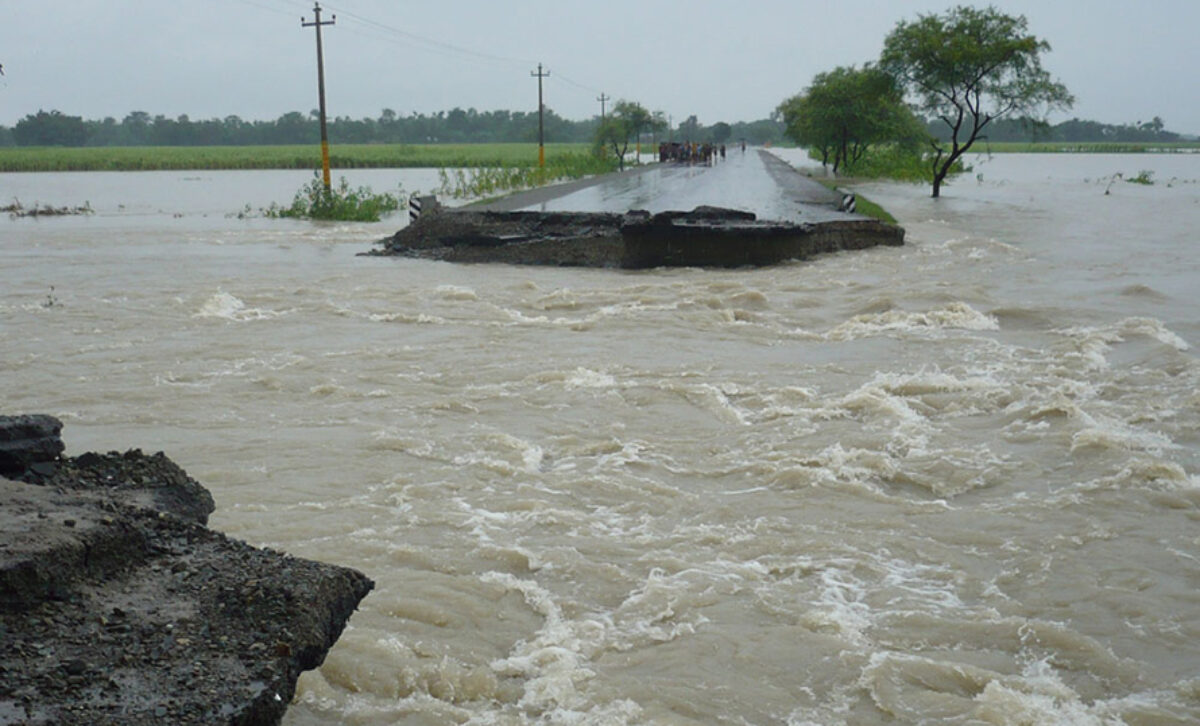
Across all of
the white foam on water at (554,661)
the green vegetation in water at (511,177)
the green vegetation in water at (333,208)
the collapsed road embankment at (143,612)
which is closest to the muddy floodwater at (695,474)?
the white foam on water at (554,661)

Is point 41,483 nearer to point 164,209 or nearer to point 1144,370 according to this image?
point 1144,370

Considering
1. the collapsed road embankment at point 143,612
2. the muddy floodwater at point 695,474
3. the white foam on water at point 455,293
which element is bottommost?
the muddy floodwater at point 695,474

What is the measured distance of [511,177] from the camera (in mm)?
46812

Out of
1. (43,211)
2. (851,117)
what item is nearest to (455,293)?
(43,211)

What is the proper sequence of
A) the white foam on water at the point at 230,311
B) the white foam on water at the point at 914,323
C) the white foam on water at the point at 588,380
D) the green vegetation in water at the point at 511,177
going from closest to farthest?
the white foam on water at the point at 588,380 → the white foam on water at the point at 914,323 → the white foam on water at the point at 230,311 → the green vegetation in water at the point at 511,177

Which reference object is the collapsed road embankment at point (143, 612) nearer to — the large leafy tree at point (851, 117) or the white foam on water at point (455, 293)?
the white foam on water at point (455, 293)

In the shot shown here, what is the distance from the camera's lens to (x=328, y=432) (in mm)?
9648

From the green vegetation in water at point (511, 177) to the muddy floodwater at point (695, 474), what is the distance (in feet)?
81.0

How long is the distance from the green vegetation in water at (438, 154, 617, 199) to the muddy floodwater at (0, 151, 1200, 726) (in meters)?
24.7

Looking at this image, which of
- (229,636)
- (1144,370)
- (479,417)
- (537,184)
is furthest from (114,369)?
(537,184)

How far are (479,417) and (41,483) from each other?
5.65 meters

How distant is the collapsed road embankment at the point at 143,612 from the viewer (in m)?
3.32

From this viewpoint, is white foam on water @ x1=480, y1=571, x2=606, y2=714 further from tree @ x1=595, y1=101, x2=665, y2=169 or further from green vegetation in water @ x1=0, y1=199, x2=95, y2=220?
tree @ x1=595, y1=101, x2=665, y2=169

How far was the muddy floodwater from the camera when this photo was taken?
5184 millimetres
